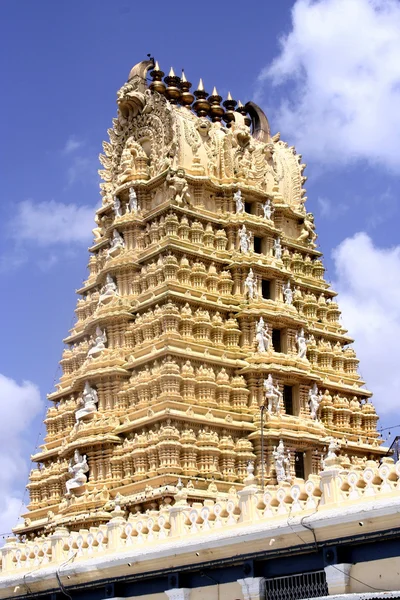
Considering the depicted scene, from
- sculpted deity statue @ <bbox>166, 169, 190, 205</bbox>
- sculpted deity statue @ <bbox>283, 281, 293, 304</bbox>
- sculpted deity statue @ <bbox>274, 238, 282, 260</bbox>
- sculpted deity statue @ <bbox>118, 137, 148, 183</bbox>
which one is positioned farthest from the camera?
sculpted deity statue @ <bbox>118, 137, 148, 183</bbox>

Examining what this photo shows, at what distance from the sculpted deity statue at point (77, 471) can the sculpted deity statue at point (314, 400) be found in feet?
38.2

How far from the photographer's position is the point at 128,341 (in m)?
47.4

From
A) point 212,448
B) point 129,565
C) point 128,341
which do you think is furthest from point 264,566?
point 128,341

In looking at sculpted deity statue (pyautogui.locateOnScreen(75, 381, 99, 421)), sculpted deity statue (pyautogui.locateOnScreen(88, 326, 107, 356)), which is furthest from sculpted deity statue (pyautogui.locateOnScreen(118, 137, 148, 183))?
sculpted deity statue (pyautogui.locateOnScreen(75, 381, 99, 421))

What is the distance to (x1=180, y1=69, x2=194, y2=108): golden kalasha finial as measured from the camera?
56.9 meters

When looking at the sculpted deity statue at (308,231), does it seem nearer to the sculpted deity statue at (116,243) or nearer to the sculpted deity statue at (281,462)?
the sculpted deity statue at (116,243)

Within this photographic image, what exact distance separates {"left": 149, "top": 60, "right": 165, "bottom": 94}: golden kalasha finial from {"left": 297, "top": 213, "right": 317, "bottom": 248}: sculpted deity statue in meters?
11.6

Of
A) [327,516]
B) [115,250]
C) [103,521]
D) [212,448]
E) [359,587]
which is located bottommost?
[359,587]

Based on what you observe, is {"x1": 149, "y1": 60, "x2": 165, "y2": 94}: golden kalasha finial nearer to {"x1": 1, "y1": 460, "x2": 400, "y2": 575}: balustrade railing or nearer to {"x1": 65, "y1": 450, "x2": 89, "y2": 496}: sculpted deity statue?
{"x1": 65, "y1": 450, "x2": 89, "y2": 496}: sculpted deity statue

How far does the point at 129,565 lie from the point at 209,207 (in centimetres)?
2884

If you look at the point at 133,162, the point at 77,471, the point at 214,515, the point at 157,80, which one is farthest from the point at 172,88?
the point at 214,515

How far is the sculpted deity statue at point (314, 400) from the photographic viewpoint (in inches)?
1869

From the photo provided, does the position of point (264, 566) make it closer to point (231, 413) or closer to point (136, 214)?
point (231, 413)

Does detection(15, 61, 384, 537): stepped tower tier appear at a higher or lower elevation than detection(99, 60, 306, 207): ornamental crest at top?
lower
